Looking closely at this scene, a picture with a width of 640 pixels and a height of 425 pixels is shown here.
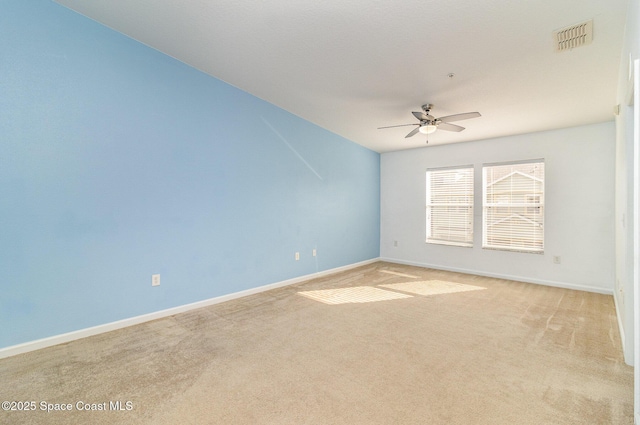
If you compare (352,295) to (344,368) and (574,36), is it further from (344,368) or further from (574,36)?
(574,36)

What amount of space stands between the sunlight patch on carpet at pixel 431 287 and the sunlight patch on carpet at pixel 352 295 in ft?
0.95

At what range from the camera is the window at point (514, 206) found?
195 inches

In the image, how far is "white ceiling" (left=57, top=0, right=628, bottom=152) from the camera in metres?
2.38

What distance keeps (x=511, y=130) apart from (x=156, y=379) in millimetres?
5727

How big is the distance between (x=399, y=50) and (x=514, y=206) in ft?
12.5

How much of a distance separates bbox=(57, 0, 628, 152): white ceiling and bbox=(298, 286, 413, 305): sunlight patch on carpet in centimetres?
270

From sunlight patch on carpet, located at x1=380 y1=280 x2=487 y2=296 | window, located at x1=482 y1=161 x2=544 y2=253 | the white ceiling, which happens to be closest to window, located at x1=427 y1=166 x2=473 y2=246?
window, located at x1=482 y1=161 x2=544 y2=253

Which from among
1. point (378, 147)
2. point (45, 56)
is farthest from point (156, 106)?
point (378, 147)

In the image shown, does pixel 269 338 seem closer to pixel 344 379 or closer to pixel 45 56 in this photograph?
pixel 344 379

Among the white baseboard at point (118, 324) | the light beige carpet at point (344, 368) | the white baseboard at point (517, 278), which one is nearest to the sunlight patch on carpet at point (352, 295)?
the light beige carpet at point (344, 368)

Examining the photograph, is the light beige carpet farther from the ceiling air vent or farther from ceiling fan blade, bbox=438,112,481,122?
the ceiling air vent

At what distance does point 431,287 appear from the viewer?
4.66 metres

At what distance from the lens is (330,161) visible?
223 inches

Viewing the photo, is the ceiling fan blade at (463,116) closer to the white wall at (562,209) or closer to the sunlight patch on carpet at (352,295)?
the white wall at (562,209)
